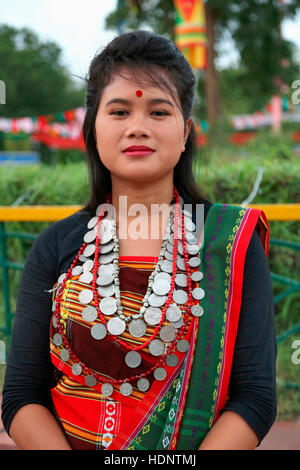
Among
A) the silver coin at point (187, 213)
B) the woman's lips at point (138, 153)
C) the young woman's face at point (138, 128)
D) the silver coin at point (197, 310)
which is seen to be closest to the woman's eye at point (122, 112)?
the young woman's face at point (138, 128)

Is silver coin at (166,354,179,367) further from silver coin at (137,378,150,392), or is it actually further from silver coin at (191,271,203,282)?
silver coin at (191,271,203,282)

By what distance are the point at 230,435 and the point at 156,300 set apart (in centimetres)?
38

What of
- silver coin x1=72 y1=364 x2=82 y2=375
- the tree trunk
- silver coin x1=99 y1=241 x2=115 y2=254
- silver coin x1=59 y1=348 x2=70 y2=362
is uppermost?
the tree trunk

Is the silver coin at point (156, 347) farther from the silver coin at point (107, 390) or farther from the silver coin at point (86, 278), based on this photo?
the silver coin at point (86, 278)

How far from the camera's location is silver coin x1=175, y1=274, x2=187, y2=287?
1383 millimetres

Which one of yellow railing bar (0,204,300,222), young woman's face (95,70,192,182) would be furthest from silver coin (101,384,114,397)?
yellow railing bar (0,204,300,222)

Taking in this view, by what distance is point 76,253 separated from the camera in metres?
1.49

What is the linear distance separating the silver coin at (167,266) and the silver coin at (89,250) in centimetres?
22

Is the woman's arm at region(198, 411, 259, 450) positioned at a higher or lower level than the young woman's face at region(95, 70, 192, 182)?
lower

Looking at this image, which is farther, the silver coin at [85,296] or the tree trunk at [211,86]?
the tree trunk at [211,86]

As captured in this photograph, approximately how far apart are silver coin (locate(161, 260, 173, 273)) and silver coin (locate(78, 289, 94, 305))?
0.70ft

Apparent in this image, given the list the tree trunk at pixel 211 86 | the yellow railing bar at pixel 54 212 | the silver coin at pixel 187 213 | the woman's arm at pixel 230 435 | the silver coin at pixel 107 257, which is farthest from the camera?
the tree trunk at pixel 211 86

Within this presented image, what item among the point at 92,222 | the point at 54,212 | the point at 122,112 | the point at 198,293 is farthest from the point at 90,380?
the point at 54,212

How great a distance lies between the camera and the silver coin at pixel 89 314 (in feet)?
4.43
